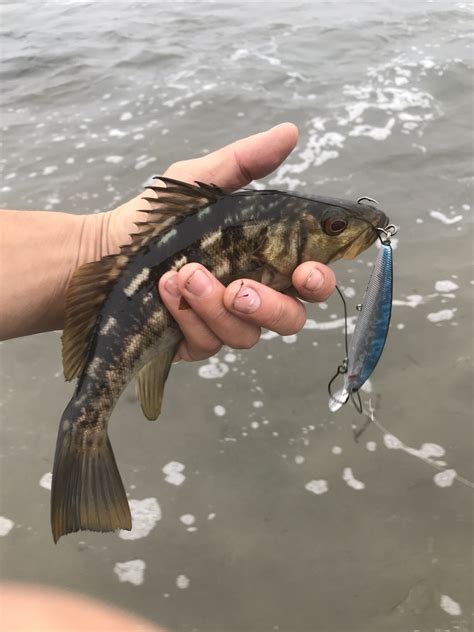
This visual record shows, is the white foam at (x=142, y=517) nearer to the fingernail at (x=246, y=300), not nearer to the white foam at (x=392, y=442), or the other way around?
the white foam at (x=392, y=442)

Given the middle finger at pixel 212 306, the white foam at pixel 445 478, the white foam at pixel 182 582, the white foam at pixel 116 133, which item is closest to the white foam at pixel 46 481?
the white foam at pixel 182 582

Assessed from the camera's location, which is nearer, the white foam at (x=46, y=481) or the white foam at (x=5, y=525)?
the white foam at (x=5, y=525)

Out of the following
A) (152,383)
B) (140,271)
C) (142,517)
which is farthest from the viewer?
(142,517)

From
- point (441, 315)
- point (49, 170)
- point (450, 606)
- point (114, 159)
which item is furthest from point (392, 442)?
point (49, 170)

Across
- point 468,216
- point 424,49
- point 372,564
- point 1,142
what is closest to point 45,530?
point 372,564

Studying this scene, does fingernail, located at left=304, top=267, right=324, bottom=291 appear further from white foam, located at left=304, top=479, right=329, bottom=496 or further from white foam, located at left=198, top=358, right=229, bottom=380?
white foam, located at left=198, top=358, right=229, bottom=380

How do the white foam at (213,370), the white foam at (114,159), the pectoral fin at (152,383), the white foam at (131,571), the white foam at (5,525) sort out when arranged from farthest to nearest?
the white foam at (114,159), the white foam at (213,370), the white foam at (5,525), the white foam at (131,571), the pectoral fin at (152,383)

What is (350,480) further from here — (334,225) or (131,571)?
(334,225)
